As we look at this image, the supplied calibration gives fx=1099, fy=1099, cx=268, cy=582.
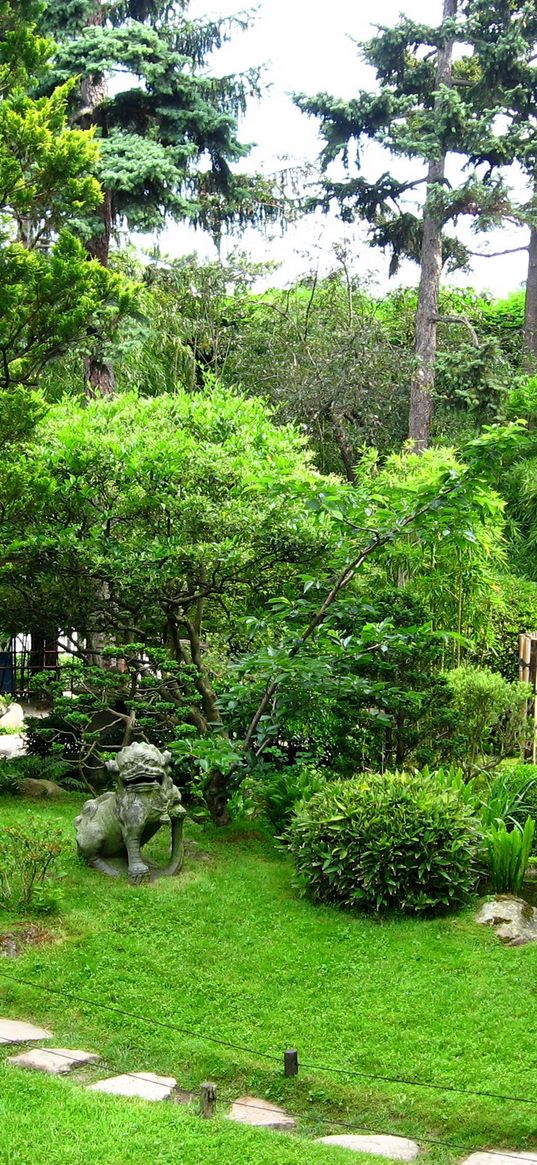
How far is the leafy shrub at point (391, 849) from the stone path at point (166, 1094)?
1.99m

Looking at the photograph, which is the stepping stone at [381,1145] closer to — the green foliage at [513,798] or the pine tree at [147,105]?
the green foliage at [513,798]

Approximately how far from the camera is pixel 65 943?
6.43m

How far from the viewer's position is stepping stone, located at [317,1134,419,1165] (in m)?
4.41

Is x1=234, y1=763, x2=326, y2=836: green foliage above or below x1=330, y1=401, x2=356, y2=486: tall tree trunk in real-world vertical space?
below

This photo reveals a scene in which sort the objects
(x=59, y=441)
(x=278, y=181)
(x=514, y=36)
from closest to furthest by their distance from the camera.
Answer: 1. (x=59, y=441)
2. (x=514, y=36)
3. (x=278, y=181)

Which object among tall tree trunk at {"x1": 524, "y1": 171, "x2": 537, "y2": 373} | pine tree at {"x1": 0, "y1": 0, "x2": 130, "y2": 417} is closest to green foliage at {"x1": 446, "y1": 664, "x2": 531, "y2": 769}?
pine tree at {"x1": 0, "y1": 0, "x2": 130, "y2": 417}

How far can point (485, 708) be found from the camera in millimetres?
8781

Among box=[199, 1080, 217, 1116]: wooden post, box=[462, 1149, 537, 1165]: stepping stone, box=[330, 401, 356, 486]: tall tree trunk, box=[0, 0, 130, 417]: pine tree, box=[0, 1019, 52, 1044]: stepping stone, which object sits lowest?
box=[462, 1149, 537, 1165]: stepping stone

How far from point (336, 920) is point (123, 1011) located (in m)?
1.59

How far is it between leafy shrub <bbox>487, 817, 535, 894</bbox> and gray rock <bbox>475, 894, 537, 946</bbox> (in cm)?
13

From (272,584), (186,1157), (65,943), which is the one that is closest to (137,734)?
(272,584)

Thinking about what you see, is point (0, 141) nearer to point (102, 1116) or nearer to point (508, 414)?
point (102, 1116)

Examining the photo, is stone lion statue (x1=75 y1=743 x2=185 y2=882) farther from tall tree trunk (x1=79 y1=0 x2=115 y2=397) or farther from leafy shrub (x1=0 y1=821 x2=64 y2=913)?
tall tree trunk (x1=79 y1=0 x2=115 y2=397)

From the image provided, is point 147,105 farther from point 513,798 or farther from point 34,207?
point 513,798
